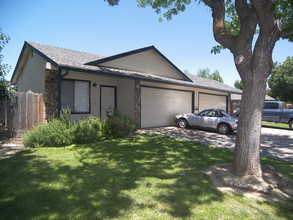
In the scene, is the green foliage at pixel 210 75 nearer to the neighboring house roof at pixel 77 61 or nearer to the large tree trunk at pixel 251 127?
the neighboring house roof at pixel 77 61

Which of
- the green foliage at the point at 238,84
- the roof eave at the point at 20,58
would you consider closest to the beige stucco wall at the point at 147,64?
the roof eave at the point at 20,58

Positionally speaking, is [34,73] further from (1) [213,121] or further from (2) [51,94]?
(1) [213,121]

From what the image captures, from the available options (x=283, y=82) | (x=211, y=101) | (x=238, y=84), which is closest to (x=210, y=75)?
(x=238, y=84)

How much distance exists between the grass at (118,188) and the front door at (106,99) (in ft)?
18.4

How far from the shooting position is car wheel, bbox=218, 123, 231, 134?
36.7ft

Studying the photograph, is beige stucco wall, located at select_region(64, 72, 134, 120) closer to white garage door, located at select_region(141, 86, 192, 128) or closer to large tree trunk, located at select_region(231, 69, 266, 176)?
white garage door, located at select_region(141, 86, 192, 128)

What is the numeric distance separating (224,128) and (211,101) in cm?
677

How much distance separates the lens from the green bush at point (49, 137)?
23.9 ft

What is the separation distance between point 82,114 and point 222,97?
44.4 ft

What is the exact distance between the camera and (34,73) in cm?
1170

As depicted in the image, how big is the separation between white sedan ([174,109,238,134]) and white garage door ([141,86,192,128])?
1125 millimetres

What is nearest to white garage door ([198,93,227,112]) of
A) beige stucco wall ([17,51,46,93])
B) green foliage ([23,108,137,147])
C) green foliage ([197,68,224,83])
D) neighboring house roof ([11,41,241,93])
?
neighboring house roof ([11,41,241,93])

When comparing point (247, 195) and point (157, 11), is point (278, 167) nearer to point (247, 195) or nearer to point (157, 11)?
point (247, 195)

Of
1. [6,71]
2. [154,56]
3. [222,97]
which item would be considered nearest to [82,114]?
[6,71]
